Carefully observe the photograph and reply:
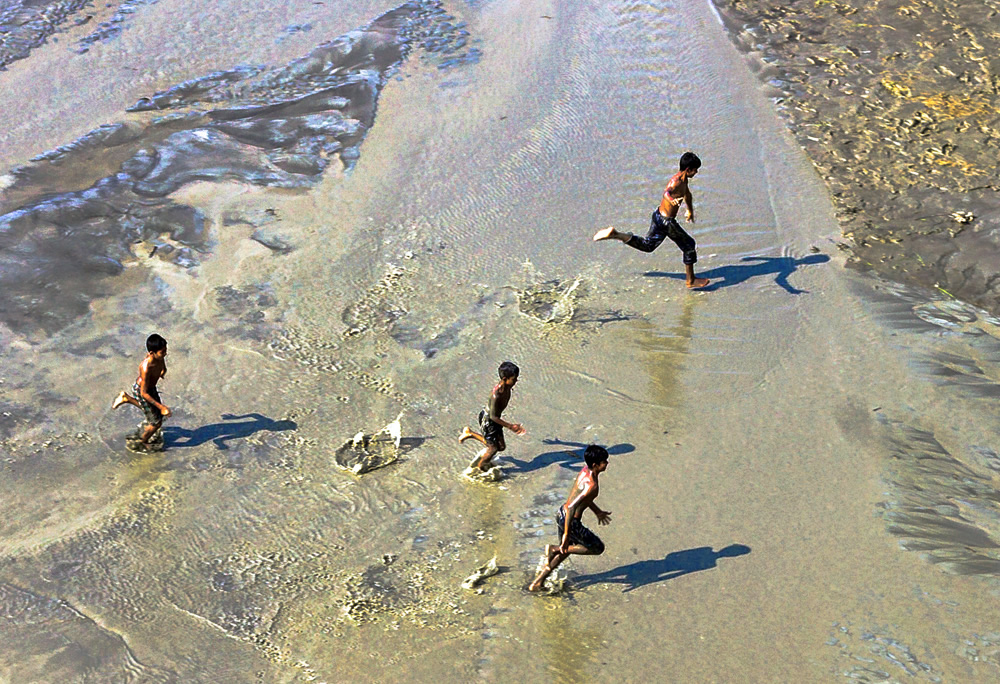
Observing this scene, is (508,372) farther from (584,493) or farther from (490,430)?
(584,493)

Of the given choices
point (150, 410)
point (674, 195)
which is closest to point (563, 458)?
point (674, 195)

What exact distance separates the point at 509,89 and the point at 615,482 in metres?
7.42

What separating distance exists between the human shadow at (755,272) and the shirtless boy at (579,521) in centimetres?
408

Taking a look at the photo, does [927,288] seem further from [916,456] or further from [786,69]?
[786,69]

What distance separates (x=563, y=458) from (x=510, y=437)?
546mm

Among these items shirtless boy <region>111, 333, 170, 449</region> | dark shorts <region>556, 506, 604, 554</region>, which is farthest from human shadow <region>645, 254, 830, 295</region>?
shirtless boy <region>111, 333, 170, 449</region>

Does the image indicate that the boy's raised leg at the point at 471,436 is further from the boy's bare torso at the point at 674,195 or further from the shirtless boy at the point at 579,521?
the boy's bare torso at the point at 674,195

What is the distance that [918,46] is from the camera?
14.3 meters

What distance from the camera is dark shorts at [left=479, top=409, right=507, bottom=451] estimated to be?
25.5 feet

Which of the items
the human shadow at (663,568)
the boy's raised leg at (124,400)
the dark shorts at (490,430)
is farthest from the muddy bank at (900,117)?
the boy's raised leg at (124,400)

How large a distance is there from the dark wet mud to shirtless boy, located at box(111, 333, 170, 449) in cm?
196

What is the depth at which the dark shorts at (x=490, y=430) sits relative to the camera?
7.79 metres

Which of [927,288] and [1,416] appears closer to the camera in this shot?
[1,416]

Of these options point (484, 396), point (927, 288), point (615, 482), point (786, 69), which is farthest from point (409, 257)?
point (786, 69)
